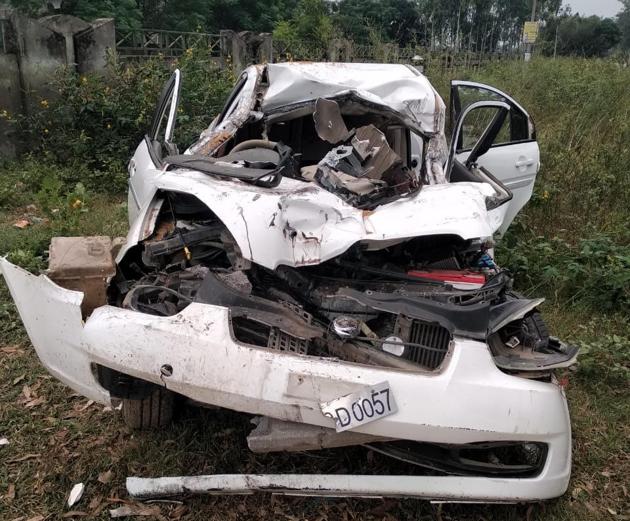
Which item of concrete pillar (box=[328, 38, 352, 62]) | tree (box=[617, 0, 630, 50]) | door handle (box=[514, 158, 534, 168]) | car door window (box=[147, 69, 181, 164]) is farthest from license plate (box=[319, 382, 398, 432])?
tree (box=[617, 0, 630, 50])

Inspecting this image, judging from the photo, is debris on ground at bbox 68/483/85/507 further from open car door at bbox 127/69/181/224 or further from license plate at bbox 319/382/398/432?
open car door at bbox 127/69/181/224

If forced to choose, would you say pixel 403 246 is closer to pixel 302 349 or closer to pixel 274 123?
pixel 302 349

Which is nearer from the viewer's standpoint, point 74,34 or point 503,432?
point 503,432

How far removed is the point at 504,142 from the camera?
4.53 metres

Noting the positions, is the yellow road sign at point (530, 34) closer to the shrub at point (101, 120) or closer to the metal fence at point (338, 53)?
the metal fence at point (338, 53)

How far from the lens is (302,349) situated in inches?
91.1

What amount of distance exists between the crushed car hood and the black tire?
0.91 meters

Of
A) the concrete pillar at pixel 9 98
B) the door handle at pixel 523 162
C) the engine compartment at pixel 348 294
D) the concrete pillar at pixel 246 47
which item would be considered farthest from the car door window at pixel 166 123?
the concrete pillar at pixel 246 47

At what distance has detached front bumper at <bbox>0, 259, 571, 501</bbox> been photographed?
6.91 ft

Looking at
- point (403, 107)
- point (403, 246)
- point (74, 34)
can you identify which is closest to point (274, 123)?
point (403, 107)

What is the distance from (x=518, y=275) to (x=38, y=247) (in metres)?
3.92

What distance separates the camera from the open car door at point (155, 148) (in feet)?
11.6

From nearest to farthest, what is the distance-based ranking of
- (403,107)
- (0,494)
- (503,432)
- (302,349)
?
(503,432) → (302,349) → (0,494) → (403,107)

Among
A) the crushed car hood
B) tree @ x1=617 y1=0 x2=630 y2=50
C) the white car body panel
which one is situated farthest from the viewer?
tree @ x1=617 y1=0 x2=630 y2=50
